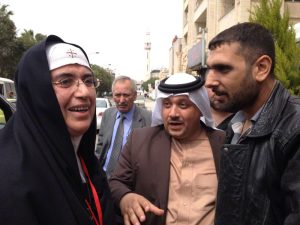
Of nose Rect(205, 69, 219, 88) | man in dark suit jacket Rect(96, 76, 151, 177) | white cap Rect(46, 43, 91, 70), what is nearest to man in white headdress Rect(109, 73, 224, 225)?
nose Rect(205, 69, 219, 88)

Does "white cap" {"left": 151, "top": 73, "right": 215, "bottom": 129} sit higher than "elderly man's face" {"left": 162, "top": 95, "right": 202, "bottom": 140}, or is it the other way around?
"white cap" {"left": 151, "top": 73, "right": 215, "bottom": 129}

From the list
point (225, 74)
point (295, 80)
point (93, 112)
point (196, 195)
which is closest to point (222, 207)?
point (196, 195)

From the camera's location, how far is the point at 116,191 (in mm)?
2420

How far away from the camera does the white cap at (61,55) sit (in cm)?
186

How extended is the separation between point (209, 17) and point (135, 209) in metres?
29.9

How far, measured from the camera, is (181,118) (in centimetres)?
261

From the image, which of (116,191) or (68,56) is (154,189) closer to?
(116,191)

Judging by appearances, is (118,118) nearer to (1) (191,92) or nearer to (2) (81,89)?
(1) (191,92)

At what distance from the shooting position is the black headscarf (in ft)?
5.09

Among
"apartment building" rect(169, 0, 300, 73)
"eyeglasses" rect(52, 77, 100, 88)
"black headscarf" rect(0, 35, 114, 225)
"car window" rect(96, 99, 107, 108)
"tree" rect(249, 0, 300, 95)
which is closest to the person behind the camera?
"black headscarf" rect(0, 35, 114, 225)

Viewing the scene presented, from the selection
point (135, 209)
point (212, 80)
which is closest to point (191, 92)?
point (212, 80)

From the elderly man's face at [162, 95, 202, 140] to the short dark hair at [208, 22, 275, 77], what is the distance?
2.08 feet

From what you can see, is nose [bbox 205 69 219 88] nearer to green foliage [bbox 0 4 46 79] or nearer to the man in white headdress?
the man in white headdress

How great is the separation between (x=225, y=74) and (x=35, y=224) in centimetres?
113
